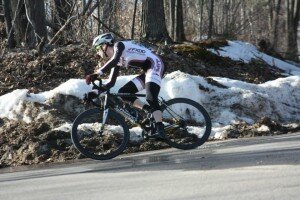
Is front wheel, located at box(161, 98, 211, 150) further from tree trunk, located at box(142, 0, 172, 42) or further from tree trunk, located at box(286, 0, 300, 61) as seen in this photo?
tree trunk, located at box(286, 0, 300, 61)

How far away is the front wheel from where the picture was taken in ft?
30.6

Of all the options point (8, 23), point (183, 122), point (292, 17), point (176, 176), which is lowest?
point (176, 176)

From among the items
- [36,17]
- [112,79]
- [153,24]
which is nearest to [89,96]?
[112,79]

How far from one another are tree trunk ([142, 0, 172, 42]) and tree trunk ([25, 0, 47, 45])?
3.01 meters

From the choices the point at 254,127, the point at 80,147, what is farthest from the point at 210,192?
the point at 254,127

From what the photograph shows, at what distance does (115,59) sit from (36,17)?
928 cm

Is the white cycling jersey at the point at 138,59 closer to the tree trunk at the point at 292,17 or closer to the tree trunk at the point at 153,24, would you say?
the tree trunk at the point at 153,24

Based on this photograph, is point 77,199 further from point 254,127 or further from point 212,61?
point 212,61

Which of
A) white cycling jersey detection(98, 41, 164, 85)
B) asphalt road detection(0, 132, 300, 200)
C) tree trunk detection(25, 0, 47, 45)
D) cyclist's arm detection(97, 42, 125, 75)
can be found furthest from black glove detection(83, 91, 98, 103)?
tree trunk detection(25, 0, 47, 45)

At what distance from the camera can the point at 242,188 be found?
6160 mm

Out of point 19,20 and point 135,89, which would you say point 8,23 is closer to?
point 19,20

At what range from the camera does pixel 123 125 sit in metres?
9.05

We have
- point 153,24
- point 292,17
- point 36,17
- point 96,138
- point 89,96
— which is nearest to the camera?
point 89,96

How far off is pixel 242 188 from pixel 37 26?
12371 millimetres
